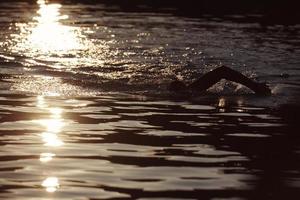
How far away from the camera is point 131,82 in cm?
2283

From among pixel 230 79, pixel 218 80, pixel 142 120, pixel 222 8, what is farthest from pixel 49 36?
pixel 222 8

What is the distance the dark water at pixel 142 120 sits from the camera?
1174 cm

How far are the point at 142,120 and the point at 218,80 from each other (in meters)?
4.21

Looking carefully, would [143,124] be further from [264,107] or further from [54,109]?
[264,107]

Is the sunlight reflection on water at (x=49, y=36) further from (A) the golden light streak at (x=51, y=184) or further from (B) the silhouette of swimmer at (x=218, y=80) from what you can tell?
(A) the golden light streak at (x=51, y=184)

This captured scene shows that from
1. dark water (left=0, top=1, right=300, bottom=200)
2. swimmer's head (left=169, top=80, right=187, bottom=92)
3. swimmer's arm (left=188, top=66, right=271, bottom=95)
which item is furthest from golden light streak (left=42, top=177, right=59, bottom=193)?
swimmer's head (left=169, top=80, right=187, bottom=92)

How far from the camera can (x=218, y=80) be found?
2097 centimetres

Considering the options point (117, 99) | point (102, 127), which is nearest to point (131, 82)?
point (117, 99)

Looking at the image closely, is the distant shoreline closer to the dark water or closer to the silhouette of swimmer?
the dark water

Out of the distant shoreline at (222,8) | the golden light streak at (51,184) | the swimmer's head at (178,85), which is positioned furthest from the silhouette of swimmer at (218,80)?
the distant shoreline at (222,8)

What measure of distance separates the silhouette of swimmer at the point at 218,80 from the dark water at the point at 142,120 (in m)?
0.27

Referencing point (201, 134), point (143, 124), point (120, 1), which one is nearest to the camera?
point (201, 134)

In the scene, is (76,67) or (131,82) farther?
(76,67)

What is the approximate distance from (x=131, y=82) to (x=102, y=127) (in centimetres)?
662
